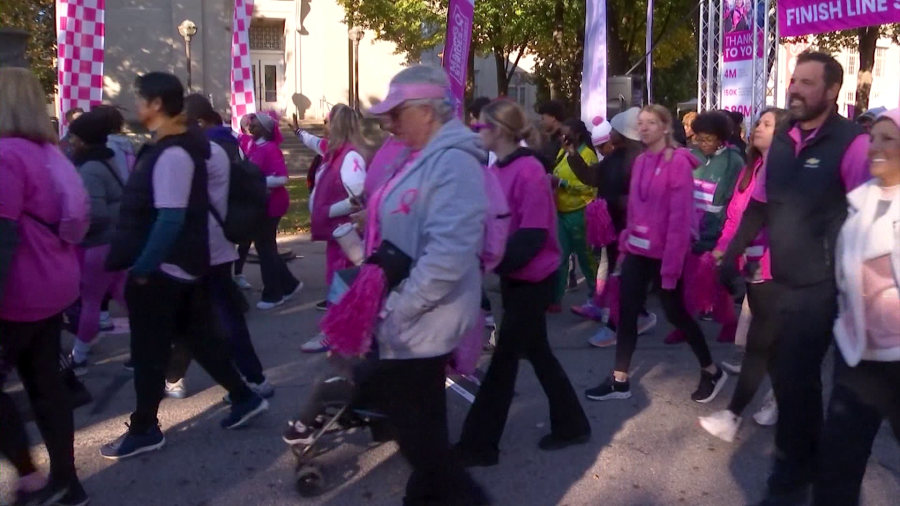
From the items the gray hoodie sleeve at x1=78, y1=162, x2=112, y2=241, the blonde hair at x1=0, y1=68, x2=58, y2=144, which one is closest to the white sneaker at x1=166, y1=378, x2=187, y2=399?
the gray hoodie sleeve at x1=78, y1=162, x2=112, y2=241

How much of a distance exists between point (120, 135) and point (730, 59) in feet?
27.8

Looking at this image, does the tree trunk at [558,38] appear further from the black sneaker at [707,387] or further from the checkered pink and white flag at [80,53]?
the black sneaker at [707,387]

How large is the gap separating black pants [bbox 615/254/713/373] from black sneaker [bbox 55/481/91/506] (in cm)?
286

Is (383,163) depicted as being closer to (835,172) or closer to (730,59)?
(835,172)

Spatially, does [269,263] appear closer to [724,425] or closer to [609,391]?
[609,391]

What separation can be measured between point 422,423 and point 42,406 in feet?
5.33

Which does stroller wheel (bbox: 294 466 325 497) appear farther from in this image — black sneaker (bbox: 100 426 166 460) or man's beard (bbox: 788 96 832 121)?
man's beard (bbox: 788 96 832 121)

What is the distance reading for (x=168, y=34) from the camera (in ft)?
108

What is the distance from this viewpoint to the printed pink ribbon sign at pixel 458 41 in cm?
767

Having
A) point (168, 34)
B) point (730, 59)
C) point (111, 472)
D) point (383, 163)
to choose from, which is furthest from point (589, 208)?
point (168, 34)

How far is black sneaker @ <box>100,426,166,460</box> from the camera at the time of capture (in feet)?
14.9

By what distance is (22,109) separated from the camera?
377 cm

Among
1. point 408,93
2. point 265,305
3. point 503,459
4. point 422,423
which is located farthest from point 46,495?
point 265,305

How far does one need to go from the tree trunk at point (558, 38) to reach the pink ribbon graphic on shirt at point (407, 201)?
20524mm
